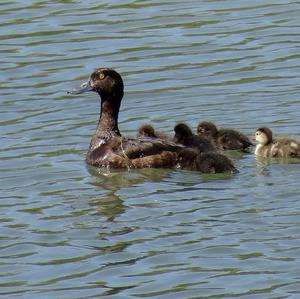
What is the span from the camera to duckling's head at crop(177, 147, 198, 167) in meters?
15.0

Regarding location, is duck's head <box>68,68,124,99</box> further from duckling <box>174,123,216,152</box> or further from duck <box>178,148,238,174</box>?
duck <box>178,148,238,174</box>

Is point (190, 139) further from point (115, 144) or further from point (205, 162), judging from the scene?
→ point (205, 162)

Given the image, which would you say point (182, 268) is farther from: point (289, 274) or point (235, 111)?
point (235, 111)

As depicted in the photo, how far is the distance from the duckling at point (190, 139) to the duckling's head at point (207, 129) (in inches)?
6.1

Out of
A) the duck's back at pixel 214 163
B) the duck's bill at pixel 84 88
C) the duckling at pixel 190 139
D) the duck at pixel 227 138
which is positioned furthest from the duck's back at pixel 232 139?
the duck's bill at pixel 84 88

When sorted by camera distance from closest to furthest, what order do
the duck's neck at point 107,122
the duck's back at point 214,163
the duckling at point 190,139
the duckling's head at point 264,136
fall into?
1. the duck's back at point 214,163
2. the duckling's head at point 264,136
3. the duckling at point 190,139
4. the duck's neck at point 107,122

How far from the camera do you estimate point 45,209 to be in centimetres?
1387

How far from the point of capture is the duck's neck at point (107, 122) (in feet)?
52.4

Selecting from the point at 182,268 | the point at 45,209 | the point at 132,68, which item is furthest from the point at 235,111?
the point at 182,268

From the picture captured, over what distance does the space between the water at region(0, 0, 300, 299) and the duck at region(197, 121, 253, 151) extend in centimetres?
29

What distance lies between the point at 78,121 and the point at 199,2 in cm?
485

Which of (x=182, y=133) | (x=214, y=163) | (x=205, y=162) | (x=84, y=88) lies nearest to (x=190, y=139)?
(x=182, y=133)

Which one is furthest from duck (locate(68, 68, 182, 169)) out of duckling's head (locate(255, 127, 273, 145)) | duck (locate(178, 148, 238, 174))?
duckling's head (locate(255, 127, 273, 145))

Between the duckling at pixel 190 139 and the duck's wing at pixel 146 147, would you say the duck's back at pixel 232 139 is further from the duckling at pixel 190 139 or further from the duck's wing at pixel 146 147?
the duck's wing at pixel 146 147
